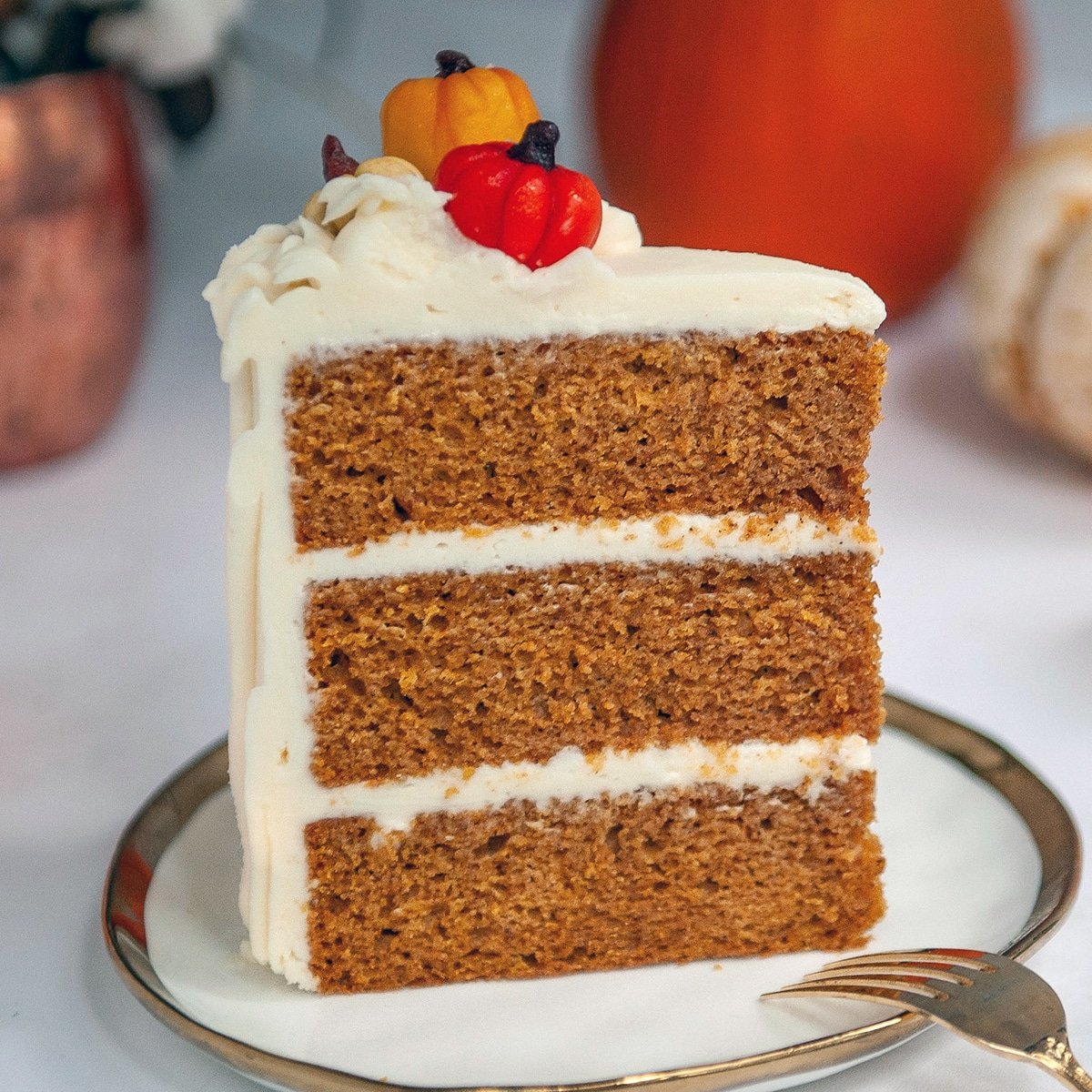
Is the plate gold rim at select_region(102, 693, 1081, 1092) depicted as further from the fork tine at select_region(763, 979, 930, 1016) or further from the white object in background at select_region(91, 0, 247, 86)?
the white object in background at select_region(91, 0, 247, 86)

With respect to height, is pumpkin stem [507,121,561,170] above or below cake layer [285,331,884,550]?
above

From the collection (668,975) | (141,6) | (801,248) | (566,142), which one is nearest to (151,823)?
(668,975)

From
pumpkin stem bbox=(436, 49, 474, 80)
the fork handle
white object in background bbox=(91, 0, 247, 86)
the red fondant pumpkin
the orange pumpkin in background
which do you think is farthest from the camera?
the orange pumpkin in background

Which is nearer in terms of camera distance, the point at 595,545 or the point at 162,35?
the point at 595,545

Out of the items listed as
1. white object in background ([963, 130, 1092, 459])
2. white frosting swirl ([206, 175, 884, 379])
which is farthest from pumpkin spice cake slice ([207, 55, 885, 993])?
white object in background ([963, 130, 1092, 459])

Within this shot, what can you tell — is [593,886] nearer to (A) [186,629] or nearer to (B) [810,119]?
→ (A) [186,629]

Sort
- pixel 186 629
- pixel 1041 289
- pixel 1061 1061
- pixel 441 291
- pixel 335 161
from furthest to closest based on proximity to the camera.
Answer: pixel 1041 289 → pixel 186 629 → pixel 335 161 → pixel 441 291 → pixel 1061 1061

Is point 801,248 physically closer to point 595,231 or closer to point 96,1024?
point 595,231

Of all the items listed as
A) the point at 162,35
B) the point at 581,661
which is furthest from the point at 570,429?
the point at 162,35
